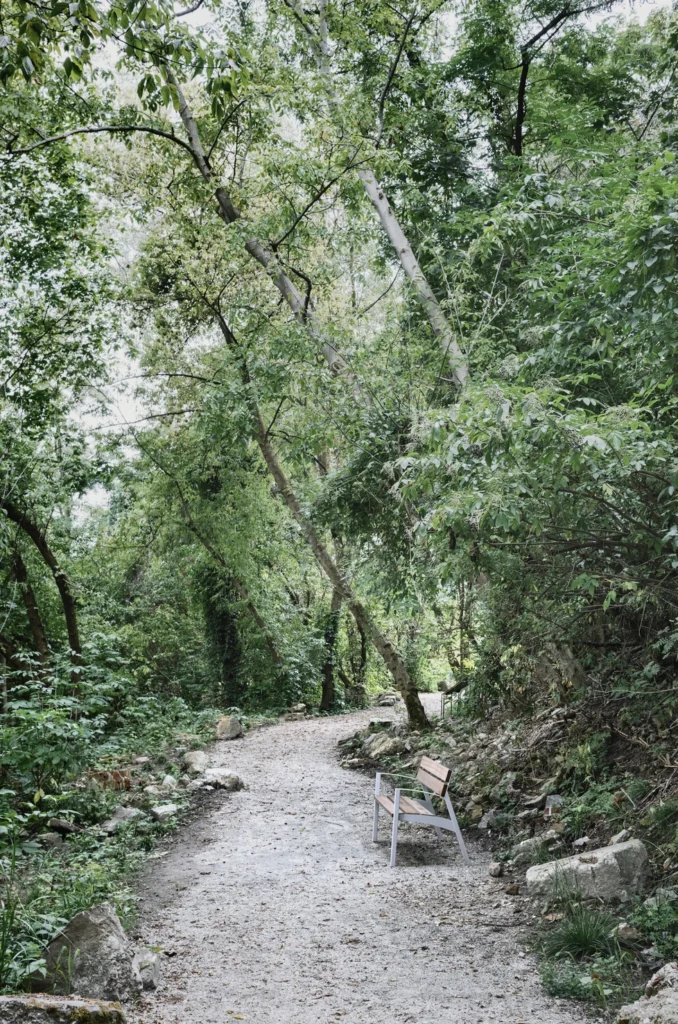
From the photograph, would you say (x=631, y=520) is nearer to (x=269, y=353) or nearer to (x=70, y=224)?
(x=269, y=353)

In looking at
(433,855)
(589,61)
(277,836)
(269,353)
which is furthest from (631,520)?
(589,61)

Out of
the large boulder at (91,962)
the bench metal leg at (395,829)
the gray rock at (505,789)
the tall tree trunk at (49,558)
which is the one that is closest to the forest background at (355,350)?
the tall tree trunk at (49,558)

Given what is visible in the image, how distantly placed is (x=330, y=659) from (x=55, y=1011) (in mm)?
12813

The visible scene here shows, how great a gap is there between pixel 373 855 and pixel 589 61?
953 cm

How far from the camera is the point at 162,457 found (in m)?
13.2

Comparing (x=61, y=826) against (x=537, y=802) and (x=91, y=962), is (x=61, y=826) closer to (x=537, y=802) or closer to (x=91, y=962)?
(x=91, y=962)

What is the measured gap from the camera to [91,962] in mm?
3590

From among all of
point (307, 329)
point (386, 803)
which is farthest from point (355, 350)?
point (386, 803)

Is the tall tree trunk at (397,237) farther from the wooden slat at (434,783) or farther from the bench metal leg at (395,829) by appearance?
the bench metal leg at (395,829)

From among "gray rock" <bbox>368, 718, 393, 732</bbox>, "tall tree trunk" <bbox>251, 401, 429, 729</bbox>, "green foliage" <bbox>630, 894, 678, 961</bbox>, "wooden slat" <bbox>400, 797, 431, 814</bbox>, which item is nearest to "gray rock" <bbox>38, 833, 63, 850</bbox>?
"wooden slat" <bbox>400, 797, 431, 814</bbox>

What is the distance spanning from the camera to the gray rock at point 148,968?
12.4 feet

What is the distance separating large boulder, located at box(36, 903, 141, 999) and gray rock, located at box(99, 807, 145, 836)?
2.81 meters

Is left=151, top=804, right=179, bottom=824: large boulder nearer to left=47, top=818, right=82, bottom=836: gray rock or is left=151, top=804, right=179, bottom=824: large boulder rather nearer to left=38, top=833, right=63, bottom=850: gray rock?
left=47, top=818, right=82, bottom=836: gray rock

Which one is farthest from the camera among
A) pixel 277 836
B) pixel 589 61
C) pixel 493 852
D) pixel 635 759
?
pixel 589 61
